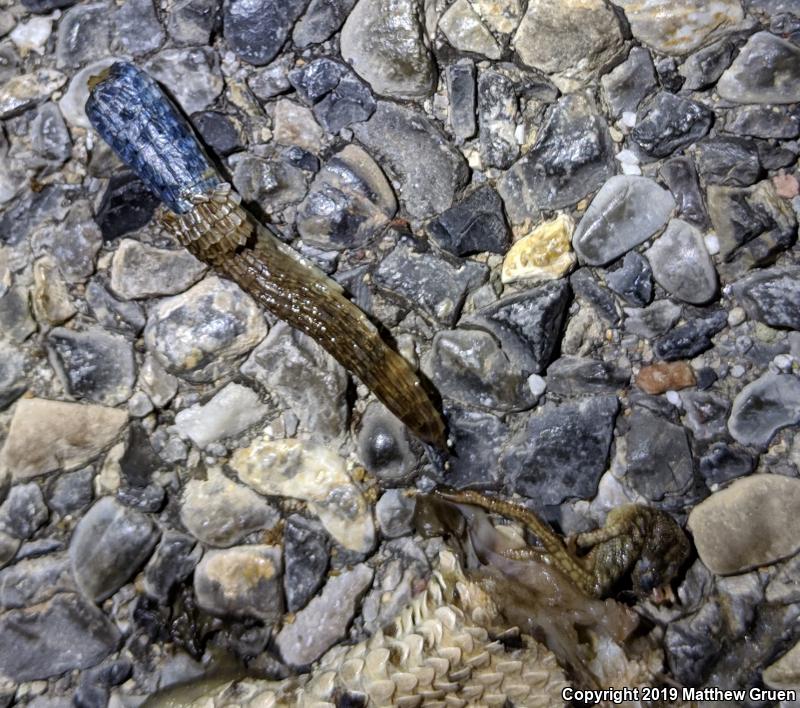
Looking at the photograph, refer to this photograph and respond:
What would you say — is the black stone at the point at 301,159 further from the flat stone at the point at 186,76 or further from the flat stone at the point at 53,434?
the flat stone at the point at 53,434

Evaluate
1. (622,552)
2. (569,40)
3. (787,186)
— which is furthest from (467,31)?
(622,552)

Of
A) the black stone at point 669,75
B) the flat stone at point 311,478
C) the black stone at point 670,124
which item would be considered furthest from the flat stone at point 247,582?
the black stone at point 669,75

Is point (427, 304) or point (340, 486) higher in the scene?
point (427, 304)

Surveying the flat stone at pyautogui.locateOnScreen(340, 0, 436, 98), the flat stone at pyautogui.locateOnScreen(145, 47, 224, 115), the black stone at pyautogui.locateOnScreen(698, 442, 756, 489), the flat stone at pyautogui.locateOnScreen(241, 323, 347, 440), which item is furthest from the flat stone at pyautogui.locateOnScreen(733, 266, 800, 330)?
the flat stone at pyautogui.locateOnScreen(145, 47, 224, 115)

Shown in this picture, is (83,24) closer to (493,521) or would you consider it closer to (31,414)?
(31,414)

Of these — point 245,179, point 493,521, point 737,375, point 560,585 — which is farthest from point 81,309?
point 737,375

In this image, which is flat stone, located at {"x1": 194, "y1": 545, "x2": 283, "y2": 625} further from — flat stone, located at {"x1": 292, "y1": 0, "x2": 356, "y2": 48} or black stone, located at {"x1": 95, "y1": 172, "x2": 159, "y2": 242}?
flat stone, located at {"x1": 292, "y1": 0, "x2": 356, "y2": 48}
